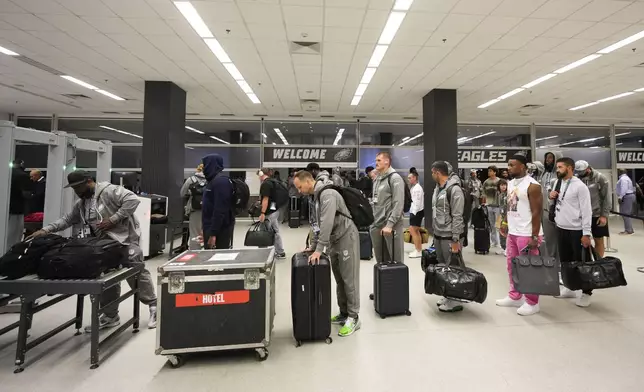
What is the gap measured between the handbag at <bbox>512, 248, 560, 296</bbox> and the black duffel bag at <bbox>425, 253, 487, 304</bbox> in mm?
360

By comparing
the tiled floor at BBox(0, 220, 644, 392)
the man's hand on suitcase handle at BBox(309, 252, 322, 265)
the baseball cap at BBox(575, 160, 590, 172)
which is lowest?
the tiled floor at BBox(0, 220, 644, 392)

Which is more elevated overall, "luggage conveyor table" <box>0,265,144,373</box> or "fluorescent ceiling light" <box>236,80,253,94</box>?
"fluorescent ceiling light" <box>236,80,253,94</box>

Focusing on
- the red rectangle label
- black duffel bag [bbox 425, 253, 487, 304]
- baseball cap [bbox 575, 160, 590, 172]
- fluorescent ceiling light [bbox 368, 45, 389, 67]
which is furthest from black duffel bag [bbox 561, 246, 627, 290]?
fluorescent ceiling light [bbox 368, 45, 389, 67]

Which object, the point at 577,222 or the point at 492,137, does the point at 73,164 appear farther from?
the point at 492,137

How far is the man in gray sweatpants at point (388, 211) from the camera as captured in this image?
3.15 meters

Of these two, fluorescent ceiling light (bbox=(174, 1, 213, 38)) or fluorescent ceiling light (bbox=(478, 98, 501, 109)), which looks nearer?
fluorescent ceiling light (bbox=(174, 1, 213, 38))

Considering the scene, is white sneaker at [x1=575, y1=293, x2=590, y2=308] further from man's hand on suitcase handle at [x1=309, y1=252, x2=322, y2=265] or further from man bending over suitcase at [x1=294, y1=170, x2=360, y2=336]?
man's hand on suitcase handle at [x1=309, y1=252, x2=322, y2=265]

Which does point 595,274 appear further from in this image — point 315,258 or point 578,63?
point 578,63

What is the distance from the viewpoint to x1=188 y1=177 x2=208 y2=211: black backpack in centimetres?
469

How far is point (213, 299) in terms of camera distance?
209cm

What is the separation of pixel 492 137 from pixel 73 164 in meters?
13.2

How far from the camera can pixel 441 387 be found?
191cm

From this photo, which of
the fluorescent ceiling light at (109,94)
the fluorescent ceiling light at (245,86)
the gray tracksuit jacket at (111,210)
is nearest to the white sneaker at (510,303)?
the gray tracksuit jacket at (111,210)

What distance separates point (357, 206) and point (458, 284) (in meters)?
1.17
